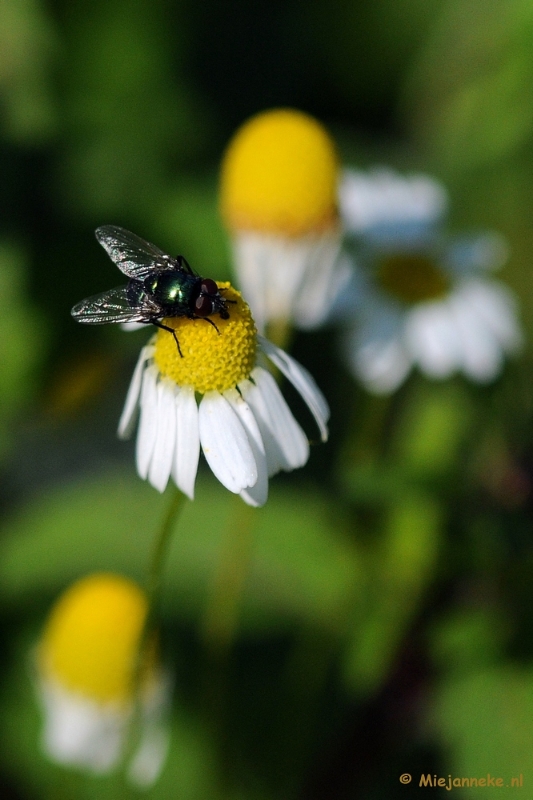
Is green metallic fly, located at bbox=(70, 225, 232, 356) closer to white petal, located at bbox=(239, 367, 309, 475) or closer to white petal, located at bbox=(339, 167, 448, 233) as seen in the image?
white petal, located at bbox=(239, 367, 309, 475)

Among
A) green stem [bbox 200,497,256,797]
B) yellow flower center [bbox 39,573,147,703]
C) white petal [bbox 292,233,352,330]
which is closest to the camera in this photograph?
yellow flower center [bbox 39,573,147,703]

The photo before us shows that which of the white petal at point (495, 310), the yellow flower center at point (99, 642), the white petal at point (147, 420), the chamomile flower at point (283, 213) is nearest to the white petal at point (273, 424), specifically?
the white petal at point (147, 420)

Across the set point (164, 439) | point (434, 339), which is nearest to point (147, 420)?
point (164, 439)

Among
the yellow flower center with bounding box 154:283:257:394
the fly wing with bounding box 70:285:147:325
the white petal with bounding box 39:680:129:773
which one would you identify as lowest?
the white petal with bounding box 39:680:129:773

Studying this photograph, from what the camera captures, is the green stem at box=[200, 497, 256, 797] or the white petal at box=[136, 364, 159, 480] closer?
the white petal at box=[136, 364, 159, 480]

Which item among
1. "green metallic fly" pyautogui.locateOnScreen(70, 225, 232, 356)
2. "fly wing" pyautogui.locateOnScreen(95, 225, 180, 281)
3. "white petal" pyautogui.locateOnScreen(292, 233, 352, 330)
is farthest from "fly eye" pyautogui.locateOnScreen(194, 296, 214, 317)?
"white petal" pyautogui.locateOnScreen(292, 233, 352, 330)

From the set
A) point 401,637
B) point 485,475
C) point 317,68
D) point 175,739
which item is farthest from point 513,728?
point 317,68
